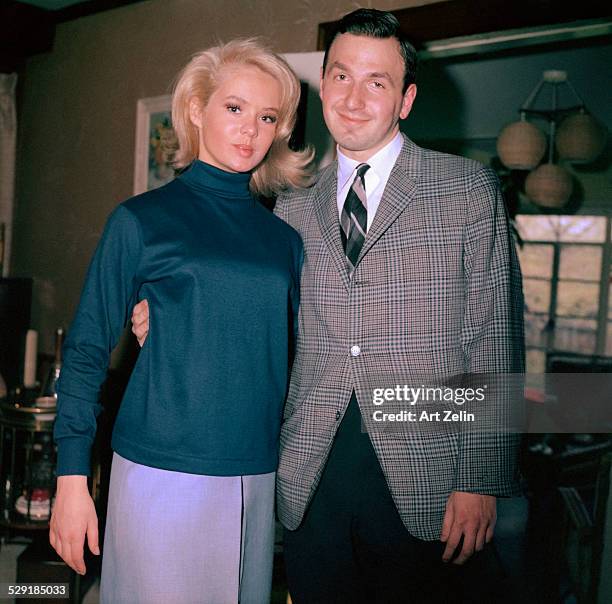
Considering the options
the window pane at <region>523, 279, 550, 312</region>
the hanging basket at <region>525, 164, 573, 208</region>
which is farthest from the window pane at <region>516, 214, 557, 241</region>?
the hanging basket at <region>525, 164, 573, 208</region>

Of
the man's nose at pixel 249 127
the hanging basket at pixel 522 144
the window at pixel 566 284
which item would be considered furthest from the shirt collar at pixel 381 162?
the window at pixel 566 284

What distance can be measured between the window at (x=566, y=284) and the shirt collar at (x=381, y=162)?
5420 millimetres

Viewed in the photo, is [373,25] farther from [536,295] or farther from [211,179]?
[536,295]

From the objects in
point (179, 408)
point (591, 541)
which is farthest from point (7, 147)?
point (591, 541)

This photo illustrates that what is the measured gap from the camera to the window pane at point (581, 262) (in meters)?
6.70

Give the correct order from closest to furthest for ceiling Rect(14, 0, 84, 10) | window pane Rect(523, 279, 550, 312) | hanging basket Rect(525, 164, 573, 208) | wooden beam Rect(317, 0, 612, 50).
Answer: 1. wooden beam Rect(317, 0, 612, 50)
2. ceiling Rect(14, 0, 84, 10)
3. hanging basket Rect(525, 164, 573, 208)
4. window pane Rect(523, 279, 550, 312)

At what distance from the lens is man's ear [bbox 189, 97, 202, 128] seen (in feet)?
5.17

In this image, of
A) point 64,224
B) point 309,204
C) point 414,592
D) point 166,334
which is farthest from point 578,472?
point 64,224

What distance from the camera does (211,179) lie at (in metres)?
1.54

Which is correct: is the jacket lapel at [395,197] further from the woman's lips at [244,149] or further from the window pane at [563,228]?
the window pane at [563,228]

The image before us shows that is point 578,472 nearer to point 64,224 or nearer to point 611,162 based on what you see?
point 64,224

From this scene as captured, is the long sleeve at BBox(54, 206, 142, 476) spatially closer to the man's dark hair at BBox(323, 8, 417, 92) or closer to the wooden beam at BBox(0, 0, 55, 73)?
the man's dark hair at BBox(323, 8, 417, 92)

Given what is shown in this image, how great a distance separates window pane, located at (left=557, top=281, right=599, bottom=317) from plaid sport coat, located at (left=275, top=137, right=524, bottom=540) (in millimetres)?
5689

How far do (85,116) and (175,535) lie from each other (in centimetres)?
339
